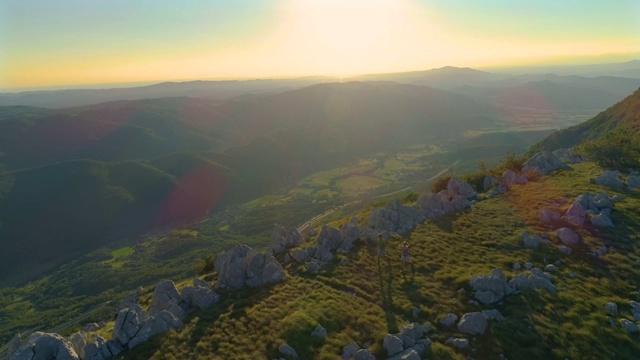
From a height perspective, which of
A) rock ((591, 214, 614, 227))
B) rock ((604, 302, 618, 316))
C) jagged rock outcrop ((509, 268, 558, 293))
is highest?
rock ((591, 214, 614, 227))

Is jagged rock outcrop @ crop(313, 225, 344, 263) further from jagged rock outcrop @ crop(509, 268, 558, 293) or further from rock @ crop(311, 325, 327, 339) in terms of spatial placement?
jagged rock outcrop @ crop(509, 268, 558, 293)

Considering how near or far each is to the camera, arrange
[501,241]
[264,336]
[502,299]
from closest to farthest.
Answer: [264,336] → [502,299] → [501,241]

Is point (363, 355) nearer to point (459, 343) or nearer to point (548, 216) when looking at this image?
point (459, 343)

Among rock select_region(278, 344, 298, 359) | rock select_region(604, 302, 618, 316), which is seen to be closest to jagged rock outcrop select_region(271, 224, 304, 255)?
rock select_region(278, 344, 298, 359)

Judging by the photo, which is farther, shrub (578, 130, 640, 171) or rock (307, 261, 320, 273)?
shrub (578, 130, 640, 171)

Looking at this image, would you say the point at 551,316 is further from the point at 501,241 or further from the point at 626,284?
the point at 501,241

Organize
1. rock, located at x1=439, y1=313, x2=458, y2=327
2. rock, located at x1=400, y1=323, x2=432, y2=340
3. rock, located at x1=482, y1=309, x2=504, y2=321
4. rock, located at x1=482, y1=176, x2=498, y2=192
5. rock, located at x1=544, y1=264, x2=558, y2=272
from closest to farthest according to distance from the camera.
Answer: rock, located at x1=400, y1=323, x2=432, y2=340, rock, located at x1=439, y1=313, x2=458, y2=327, rock, located at x1=482, y1=309, x2=504, y2=321, rock, located at x1=544, y1=264, x2=558, y2=272, rock, located at x1=482, y1=176, x2=498, y2=192

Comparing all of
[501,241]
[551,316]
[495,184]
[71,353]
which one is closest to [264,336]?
[71,353]
